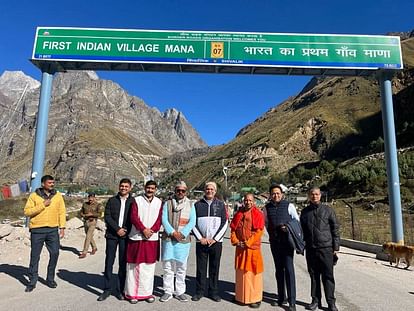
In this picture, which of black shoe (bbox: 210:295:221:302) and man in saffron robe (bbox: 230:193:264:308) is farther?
black shoe (bbox: 210:295:221:302)

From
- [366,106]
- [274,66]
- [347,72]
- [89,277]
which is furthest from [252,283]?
[366,106]

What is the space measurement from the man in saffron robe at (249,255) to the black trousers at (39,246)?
3163mm

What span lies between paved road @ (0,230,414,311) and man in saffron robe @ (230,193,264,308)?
210 millimetres

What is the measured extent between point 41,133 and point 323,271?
9988mm

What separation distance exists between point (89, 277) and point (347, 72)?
10070 millimetres

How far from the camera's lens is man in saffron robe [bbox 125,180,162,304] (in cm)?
573

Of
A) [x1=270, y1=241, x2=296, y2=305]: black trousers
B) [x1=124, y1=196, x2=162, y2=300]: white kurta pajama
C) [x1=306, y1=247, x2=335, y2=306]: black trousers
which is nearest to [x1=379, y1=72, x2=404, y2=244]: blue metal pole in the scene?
[x1=306, y1=247, x2=335, y2=306]: black trousers

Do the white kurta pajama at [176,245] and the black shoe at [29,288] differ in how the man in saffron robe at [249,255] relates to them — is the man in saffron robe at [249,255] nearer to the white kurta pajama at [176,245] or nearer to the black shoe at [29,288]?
the white kurta pajama at [176,245]

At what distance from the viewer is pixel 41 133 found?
482 inches

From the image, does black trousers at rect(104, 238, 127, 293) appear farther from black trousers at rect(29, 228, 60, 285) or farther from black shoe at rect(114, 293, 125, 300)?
black trousers at rect(29, 228, 60, 285)

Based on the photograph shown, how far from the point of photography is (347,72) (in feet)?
41.5

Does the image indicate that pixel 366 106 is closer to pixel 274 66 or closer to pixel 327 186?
pixel 327 186

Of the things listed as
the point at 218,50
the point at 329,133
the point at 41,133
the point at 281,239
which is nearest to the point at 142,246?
the point at 281,239

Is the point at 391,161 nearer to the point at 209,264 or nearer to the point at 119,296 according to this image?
the point at 209,264
